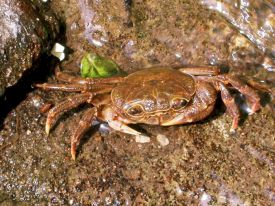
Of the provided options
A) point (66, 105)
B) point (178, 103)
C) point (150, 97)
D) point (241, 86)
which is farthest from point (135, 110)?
point (241, 86)

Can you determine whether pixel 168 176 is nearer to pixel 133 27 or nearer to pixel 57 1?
pixel 133 27

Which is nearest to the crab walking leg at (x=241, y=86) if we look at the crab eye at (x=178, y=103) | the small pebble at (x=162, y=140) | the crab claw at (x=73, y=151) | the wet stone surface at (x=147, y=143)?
the wet stone surface at (x=147, y=143)

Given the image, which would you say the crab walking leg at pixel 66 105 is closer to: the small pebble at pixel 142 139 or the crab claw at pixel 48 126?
the crab claw at pixel 48 126

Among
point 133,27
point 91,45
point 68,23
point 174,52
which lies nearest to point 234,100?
point 174,52

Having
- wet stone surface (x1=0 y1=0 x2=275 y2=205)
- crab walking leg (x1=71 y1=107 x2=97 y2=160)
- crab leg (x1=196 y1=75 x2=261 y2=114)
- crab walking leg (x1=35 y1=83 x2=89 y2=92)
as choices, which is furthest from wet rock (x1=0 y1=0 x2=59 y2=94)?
crab leg (x1=196 y1=75 x2=261 y2=114)

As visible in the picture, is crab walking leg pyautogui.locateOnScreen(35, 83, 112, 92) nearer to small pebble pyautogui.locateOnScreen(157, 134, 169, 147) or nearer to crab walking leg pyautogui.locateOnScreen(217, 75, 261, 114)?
small pebble pyautogui.locateOnScreen(157, 134, 169, 147)
